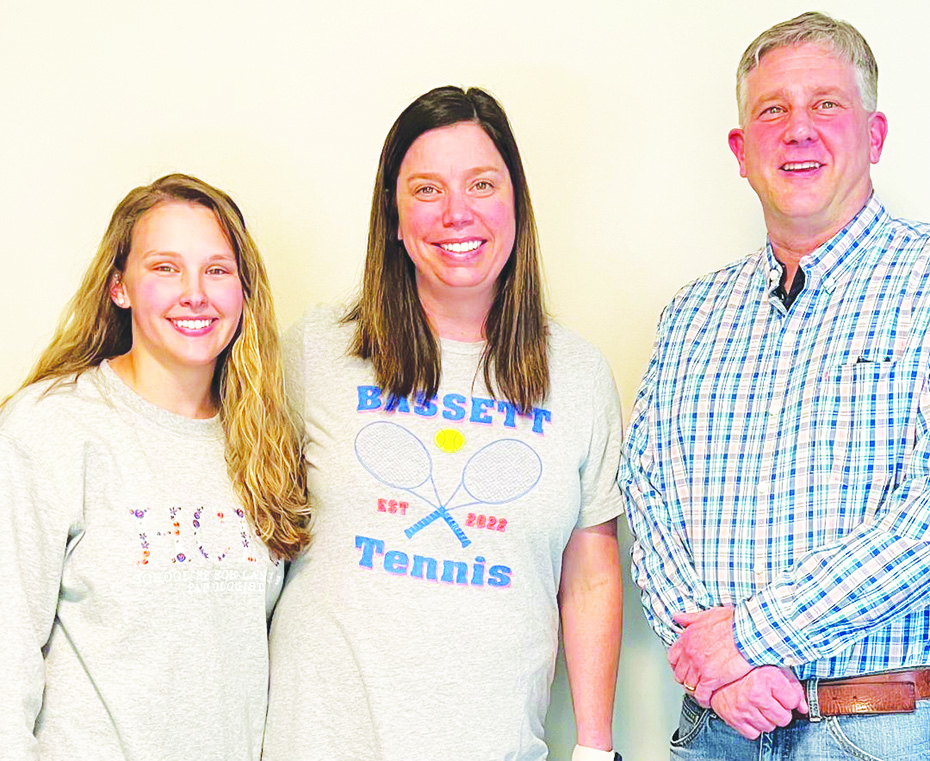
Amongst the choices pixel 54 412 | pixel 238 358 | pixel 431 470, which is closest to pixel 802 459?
pixel 431 470

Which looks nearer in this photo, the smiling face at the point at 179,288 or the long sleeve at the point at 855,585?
the long sleeve at the point at 855,585

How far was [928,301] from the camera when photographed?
5.98 ft

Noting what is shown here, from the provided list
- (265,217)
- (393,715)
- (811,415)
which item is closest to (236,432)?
(393,715)

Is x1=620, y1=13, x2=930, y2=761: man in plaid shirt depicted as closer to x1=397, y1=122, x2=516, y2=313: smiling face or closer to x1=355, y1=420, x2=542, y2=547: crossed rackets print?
x1=355, y1=420, x2=542, y2=547: crossed rackets print

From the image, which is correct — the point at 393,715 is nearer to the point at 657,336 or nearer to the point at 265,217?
the point at 657,336

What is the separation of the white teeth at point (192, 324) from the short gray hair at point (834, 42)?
1.03m

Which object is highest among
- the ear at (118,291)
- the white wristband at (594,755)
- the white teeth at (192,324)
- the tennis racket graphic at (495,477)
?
the ear at (118,291)

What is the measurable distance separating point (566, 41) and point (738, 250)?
1.84 ft

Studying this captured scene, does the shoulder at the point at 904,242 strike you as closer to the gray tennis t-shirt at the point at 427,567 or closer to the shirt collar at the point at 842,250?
the shirt collar at the point at 842,250

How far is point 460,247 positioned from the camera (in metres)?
1.95

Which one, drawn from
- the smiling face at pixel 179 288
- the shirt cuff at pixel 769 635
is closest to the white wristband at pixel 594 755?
the shirt cuff at pixel 769 635

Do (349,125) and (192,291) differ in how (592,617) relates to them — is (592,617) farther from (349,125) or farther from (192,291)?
(349,125)

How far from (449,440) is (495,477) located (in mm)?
98

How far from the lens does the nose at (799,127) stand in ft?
6.27
